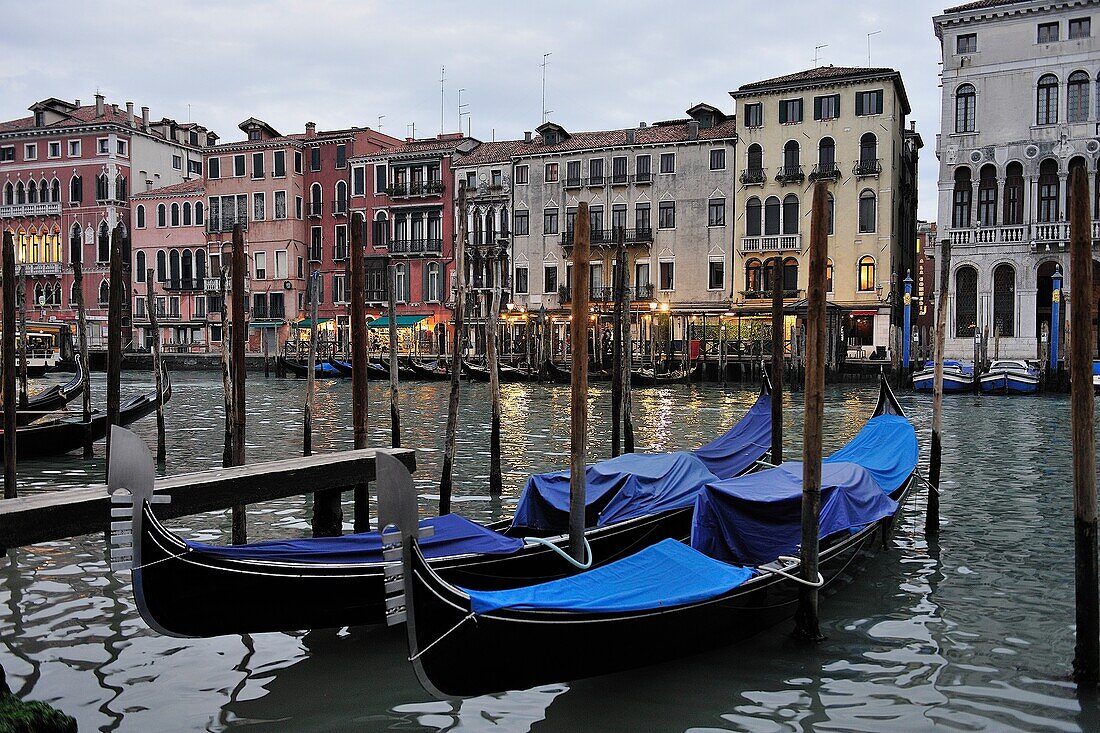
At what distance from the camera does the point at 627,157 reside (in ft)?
109

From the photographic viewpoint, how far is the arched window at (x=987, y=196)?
2803cm

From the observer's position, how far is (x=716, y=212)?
3228 centimetres

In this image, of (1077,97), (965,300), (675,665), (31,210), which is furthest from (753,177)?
(31,210)

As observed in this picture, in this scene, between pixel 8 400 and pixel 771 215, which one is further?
pixel 771 215

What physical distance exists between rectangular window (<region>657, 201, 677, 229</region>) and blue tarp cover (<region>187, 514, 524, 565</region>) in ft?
93.1

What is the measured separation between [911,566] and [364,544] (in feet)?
12.7

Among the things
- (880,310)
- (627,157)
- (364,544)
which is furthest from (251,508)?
(627,157)

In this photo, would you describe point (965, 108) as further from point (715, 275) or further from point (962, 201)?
point (715, 275)

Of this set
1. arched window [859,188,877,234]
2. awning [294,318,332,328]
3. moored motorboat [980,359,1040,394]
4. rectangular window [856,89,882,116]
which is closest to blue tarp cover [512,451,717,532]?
moored motorboat [980,359,1040,394]

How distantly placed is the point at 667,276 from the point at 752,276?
9.52 feet

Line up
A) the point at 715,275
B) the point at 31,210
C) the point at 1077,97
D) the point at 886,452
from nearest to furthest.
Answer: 1. the point at 886,452
2. the point at 1077,97
3. the point at 715,275
4. the point at 31,210

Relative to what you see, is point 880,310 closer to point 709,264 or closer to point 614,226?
point 709,264

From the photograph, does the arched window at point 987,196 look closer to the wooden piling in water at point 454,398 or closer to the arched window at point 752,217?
the arched window at point 752,217

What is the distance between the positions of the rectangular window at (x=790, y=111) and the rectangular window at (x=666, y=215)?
4.42 meters
